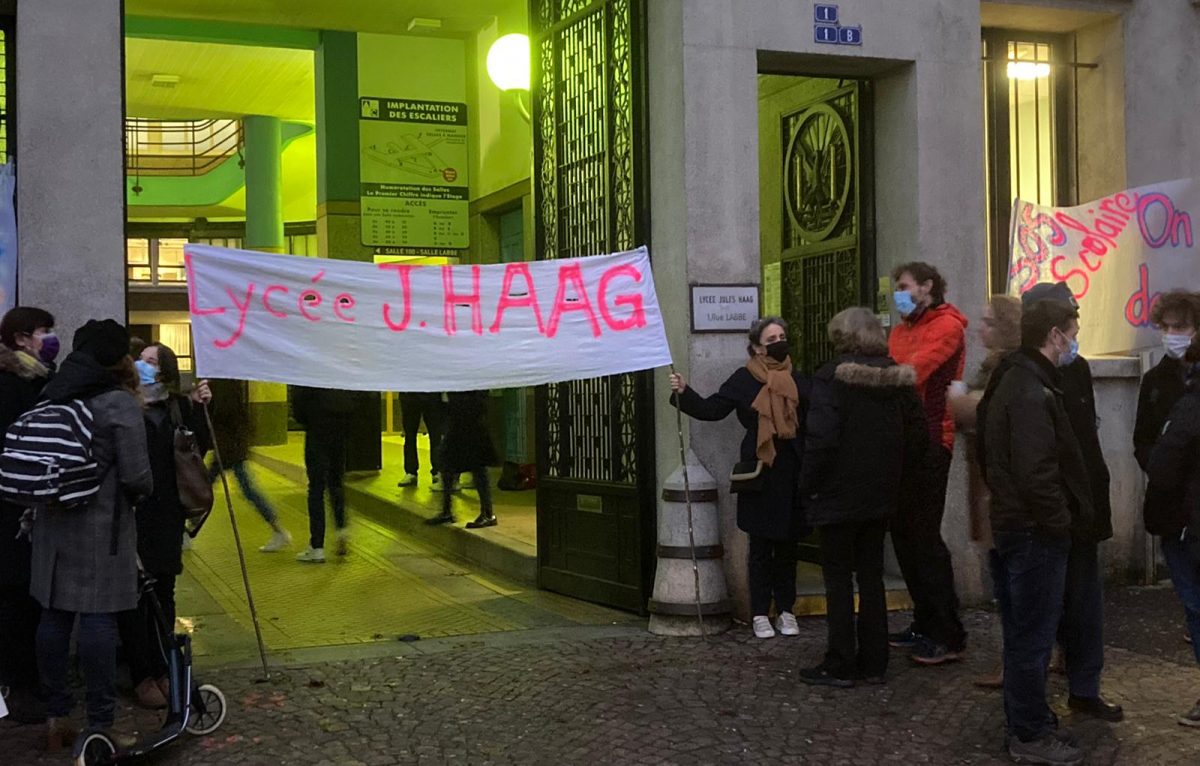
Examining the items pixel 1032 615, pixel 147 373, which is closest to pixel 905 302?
pixel 1032 615

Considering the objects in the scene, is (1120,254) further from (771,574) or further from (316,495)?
(316,495)

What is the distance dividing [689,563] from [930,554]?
147cm

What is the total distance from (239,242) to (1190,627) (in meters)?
28.5

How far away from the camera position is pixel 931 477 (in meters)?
6.75

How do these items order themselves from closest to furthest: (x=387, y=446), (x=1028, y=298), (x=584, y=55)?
(x=1028, y=298)
(x=584, y=55)
(x=387, y=446)

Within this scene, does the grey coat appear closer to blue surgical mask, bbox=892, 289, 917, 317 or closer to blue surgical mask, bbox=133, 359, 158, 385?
blue surgical mask, bbox=133, 359, 158, 385

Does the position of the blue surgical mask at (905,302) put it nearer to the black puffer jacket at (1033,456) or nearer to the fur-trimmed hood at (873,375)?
the fur-trimmed hood at (873,375)

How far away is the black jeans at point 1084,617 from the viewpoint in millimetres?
5711

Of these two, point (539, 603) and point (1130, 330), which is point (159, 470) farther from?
point (1130, 330)

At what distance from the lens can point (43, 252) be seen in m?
6.68

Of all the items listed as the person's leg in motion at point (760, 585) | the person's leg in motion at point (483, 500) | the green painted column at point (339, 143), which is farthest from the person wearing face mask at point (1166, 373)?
the green painted column at point (339, 143)

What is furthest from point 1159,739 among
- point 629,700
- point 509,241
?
point 509,241

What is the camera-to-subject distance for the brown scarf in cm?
719

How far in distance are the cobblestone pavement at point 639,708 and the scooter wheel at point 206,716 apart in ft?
0.28
